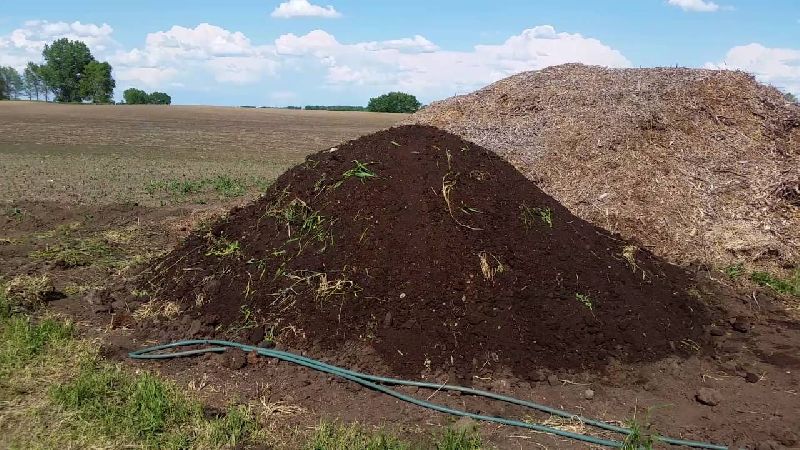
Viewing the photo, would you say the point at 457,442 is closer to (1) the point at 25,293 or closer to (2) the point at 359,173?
(2) the point at 359,173

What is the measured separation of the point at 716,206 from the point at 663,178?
0.73 m

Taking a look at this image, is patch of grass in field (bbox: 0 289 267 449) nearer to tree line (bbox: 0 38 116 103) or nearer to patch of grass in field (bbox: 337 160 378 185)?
patch of grass in field (bbox: 337 160 378 185)

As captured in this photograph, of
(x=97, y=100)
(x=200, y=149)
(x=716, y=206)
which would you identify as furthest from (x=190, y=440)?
(x=97, y=100)

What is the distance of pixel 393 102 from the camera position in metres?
58.5

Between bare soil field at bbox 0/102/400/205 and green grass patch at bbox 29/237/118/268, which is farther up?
bare soil field at bbox 0/102/400/205

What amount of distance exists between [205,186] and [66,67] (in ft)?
270

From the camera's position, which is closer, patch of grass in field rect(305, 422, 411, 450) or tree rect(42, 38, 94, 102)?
patch of grass in field rect(305, 422, 411, 450)

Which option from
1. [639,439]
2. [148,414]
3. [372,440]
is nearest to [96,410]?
[148,414]

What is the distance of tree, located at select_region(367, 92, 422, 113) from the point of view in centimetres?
5647

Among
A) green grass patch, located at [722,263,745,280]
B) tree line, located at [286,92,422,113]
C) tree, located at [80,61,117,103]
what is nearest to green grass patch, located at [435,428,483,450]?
green grass patch, located at [722,263,745,280]

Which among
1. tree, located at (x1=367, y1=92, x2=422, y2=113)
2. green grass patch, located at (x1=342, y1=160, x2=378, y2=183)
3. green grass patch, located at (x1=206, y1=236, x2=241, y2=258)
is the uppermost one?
tree, located at (x1=367, y1=92, x2=422, y2=113)

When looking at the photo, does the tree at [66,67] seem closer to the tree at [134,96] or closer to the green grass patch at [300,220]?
the tree at [134,96]

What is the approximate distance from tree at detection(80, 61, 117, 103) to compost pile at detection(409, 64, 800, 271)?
261 feet

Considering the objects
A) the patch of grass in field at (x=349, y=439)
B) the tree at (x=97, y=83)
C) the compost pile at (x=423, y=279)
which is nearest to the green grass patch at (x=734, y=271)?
the compost pile at (x=423, y=279)
